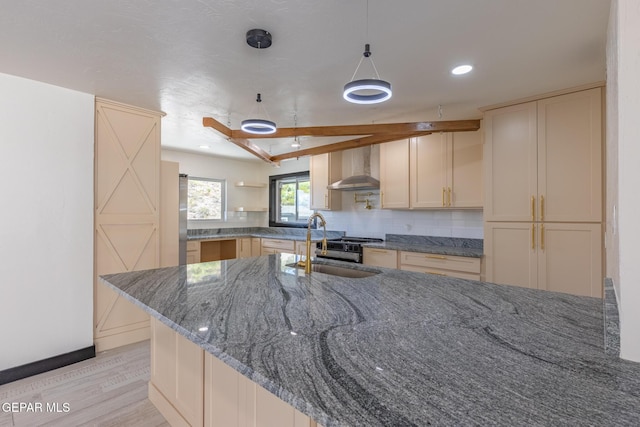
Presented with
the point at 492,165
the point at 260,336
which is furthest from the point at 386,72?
the point at 260,336

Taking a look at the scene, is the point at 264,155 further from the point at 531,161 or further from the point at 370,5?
the point at 531,161

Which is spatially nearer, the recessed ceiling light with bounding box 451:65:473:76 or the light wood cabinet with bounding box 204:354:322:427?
the light wood cabinet with bounding box 204:354:322:427

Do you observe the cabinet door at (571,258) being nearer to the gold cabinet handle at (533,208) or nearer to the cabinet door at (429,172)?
the gold cabinet handle at (533,208)

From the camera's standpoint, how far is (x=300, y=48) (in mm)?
1960

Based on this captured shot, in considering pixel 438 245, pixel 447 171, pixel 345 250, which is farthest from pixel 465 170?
pixel 345 250

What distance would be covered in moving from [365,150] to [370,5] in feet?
9.74

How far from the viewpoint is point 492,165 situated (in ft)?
9.95

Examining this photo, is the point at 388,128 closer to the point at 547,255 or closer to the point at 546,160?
the point at 546,160

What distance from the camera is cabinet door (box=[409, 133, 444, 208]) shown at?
3.50 meters

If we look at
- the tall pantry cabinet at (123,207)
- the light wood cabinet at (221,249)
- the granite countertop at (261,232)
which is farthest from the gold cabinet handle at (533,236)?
the light wood cabinet at (221,249)

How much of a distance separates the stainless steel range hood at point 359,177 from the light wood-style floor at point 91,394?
298 centimetres

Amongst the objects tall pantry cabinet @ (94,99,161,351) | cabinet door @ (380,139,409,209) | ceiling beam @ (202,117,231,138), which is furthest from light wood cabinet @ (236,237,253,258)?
ceiling beam @ (202,117,231,138)

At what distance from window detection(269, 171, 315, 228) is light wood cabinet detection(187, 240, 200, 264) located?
1687 millimetres

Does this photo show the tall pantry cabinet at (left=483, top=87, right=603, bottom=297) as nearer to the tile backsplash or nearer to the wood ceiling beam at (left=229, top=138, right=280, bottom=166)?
the tile backsplash
